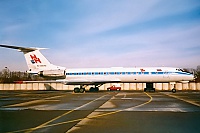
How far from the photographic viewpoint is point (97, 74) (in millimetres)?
38094

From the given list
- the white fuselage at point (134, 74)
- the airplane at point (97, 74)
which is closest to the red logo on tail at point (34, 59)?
the airplane at point (97, 74)

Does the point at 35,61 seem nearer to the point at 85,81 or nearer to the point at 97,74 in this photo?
the point at 85,81

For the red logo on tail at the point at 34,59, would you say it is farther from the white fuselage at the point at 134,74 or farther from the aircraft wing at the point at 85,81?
the aircraft wing at the point at 85,81

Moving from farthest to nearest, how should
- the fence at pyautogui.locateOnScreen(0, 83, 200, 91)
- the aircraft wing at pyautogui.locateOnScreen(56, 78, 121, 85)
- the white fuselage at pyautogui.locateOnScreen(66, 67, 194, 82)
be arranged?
the fence at pyautogui.locateOnScreen(0, 83, 200, 91) → the aircraft wing at pyautogui.locateOnScreen(56, 78, 121, 85) → the white fuselage at pyautogui.locateOnScreen(66, 67, 194, 82)

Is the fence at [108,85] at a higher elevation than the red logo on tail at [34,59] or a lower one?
lower

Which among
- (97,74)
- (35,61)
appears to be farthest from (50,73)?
(97,74)

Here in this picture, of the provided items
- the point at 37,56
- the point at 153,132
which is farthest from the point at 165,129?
the point at 37,56

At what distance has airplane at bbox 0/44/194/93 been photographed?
36.1 meters

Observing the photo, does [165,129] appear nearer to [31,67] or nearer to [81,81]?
[81,81]

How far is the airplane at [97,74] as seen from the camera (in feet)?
119

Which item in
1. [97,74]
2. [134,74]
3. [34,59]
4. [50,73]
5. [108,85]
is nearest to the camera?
[134,74]

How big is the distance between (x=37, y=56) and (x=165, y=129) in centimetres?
3306

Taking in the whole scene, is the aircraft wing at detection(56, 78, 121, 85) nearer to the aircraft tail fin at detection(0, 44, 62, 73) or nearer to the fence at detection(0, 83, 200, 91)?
the aircraft tail fin at detection(0, 44, 62, 73)

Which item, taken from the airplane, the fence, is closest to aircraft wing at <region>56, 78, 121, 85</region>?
the airplane
